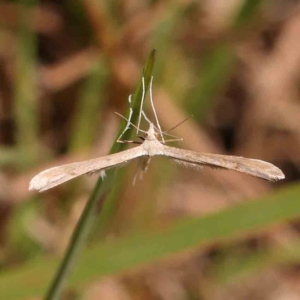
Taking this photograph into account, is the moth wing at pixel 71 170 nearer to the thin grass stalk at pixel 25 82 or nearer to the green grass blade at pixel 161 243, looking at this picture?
the green grass blade at pixel 161 243

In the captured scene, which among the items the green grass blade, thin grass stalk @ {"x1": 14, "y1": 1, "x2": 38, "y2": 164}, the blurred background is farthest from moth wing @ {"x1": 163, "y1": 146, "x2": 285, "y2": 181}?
thin grass stalk @ {"x1": 14, "y1": 1, "x2": 38, "y2": 164}

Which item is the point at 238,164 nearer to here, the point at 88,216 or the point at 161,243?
the point at 88,216

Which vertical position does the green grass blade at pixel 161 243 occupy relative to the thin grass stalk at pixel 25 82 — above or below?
below

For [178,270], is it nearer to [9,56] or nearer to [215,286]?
[215,286]

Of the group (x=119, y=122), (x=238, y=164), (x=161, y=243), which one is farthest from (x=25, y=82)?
(x=238, y=164)

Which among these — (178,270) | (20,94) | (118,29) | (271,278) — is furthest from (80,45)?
(271,278)

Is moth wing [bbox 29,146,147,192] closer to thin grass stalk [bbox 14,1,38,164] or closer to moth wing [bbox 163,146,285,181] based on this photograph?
moth wing [bbox 163,146,285,181]

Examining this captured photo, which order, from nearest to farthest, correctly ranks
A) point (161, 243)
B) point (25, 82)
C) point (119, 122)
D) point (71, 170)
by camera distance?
point (71, 170), point (161, 243), point (25, 82), point (119, 122)

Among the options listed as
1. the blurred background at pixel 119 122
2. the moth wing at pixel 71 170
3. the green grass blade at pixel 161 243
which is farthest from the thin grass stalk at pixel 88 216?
the blurred background at pixel 119 122
